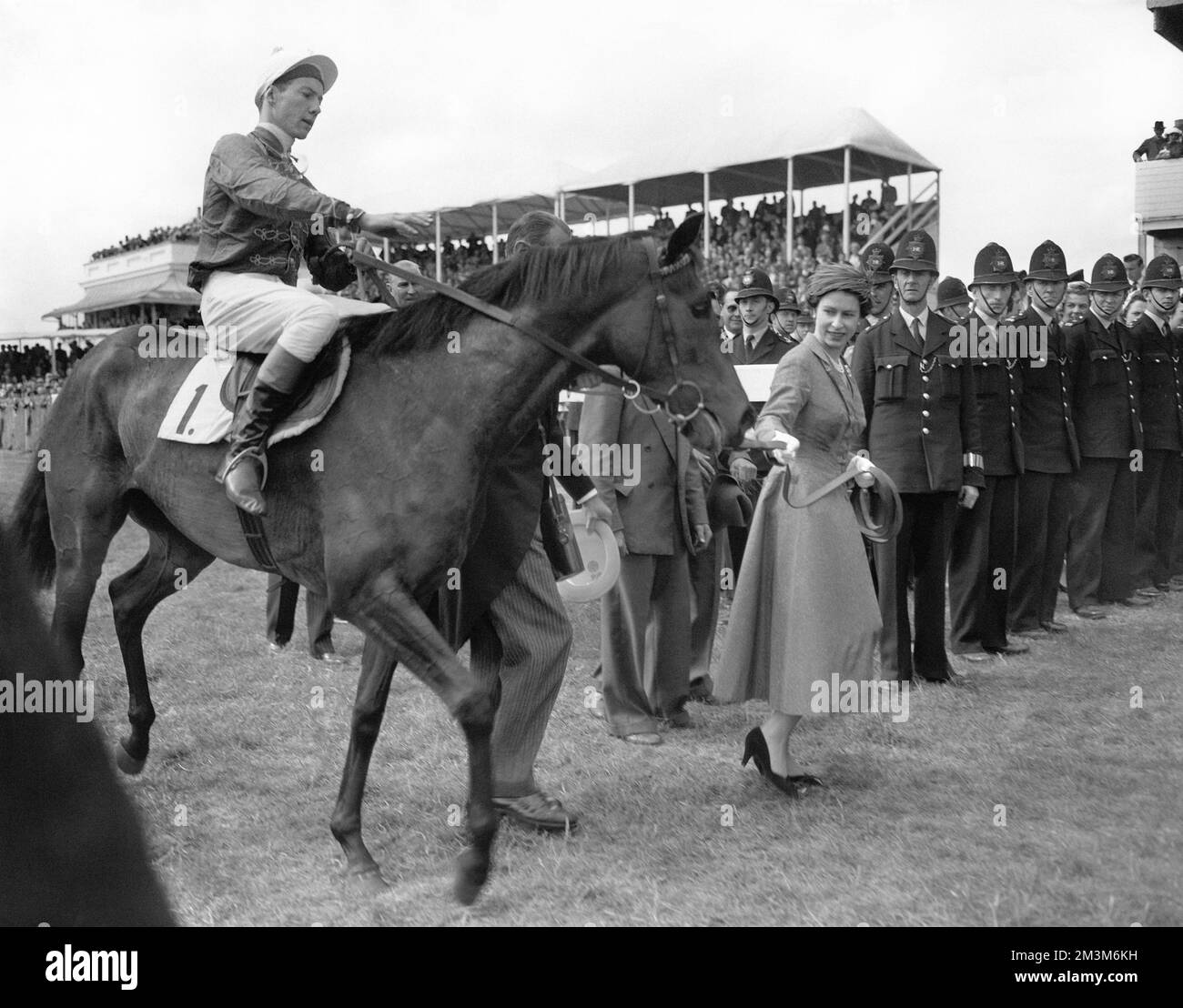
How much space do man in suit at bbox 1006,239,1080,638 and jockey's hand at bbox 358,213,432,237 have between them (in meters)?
5.57

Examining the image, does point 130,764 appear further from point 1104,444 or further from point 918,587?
point 1104,444

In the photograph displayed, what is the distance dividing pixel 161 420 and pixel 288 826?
1612 mm

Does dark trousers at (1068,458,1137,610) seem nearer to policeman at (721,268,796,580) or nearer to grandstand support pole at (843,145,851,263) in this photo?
policeman at (721,268,796,580)

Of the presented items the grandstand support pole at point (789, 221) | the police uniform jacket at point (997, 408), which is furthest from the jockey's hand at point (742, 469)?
the grandstand support pole at point (789, 221)

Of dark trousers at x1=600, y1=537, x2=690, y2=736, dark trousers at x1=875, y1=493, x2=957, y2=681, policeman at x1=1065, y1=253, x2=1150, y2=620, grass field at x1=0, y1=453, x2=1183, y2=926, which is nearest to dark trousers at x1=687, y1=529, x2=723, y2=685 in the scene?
grass field at x1=0, y1=453, x2=1183, y2=926

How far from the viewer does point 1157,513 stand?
984 cm

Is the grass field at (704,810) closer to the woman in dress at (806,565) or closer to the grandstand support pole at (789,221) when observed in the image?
the woman in dress at (806,565)

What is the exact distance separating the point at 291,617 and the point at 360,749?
3.81 meters

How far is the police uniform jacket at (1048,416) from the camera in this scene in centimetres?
830

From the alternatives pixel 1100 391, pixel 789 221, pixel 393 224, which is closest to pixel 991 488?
pixel 1100 391

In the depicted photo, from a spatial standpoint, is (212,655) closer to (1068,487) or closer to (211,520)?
(211,520)

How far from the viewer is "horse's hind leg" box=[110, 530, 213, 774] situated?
4961 millimetres

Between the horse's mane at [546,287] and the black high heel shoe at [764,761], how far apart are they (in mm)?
1979
